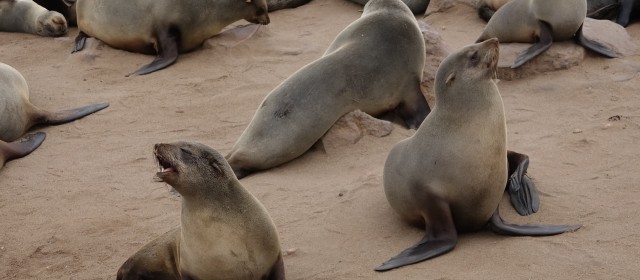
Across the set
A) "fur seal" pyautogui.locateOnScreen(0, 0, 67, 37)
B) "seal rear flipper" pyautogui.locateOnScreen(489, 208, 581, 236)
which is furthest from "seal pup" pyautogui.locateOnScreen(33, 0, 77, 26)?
→ "seal rear flipper" pyautogui.locateOnScreen(489, 208, 581, 236)

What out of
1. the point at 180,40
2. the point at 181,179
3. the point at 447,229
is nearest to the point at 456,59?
the point at 447,229

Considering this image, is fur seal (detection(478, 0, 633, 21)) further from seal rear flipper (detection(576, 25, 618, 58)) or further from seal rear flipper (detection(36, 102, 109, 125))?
seal rear flipper (detection(36, 102, 109, 125))

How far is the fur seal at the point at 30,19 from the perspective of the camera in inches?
405

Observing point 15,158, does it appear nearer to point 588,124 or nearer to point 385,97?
point 385,97

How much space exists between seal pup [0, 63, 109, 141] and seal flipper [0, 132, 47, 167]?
0.18 m

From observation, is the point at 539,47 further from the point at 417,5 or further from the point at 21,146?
the point at 21,146

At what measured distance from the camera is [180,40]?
913cm

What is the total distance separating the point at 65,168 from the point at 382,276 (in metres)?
3.09

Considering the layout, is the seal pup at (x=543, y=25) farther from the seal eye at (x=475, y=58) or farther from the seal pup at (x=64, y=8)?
the seal pup at (x=64, y=8)

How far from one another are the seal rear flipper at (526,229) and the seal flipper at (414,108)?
211 centimetres

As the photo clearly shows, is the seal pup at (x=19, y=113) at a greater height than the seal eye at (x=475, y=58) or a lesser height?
lesser

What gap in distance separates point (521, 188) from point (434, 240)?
0.77 metres

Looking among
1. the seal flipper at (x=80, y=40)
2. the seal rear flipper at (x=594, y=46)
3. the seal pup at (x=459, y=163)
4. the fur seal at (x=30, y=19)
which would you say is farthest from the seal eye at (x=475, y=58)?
the fur seal at (x=30, y=19)

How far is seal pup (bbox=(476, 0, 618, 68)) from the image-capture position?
26.9 ft
